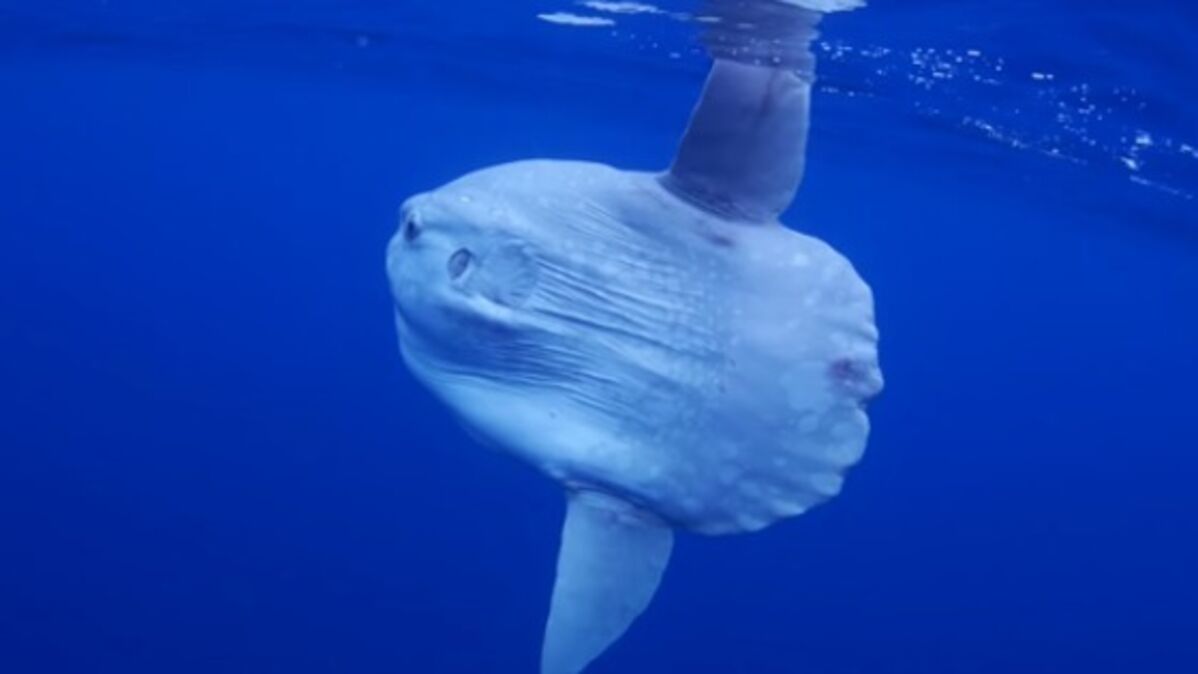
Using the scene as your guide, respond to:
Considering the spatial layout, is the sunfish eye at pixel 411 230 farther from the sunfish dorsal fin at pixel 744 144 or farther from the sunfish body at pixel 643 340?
the sunfish dorsal fin at pixel 744 144

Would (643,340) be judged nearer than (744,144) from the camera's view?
Yes

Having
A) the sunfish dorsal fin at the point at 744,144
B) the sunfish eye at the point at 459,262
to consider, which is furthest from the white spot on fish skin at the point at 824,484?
the sunfish eye at the point at 459,262

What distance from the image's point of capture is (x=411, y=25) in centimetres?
1212

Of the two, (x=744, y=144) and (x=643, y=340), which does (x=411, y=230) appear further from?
(x=744, y=144)

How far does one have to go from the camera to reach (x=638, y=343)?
3.48 metres

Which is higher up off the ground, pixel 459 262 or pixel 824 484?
pixel 459 262

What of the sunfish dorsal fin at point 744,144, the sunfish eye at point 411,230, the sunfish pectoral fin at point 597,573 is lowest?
the sunfish pectoral fin at point 597,573

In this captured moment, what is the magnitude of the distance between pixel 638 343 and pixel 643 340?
0.02m

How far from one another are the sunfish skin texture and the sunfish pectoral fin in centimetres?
8

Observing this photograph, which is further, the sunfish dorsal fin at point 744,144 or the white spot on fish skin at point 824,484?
the sunfish dorsal fin at point 744,144

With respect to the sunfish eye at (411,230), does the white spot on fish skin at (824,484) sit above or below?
below

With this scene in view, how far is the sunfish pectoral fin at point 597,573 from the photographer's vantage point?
11.6ft

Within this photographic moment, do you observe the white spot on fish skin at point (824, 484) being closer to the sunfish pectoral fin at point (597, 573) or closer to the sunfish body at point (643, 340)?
the sunfish body at point (643, 340)

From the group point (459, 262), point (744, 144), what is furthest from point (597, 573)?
point (744, 144)
